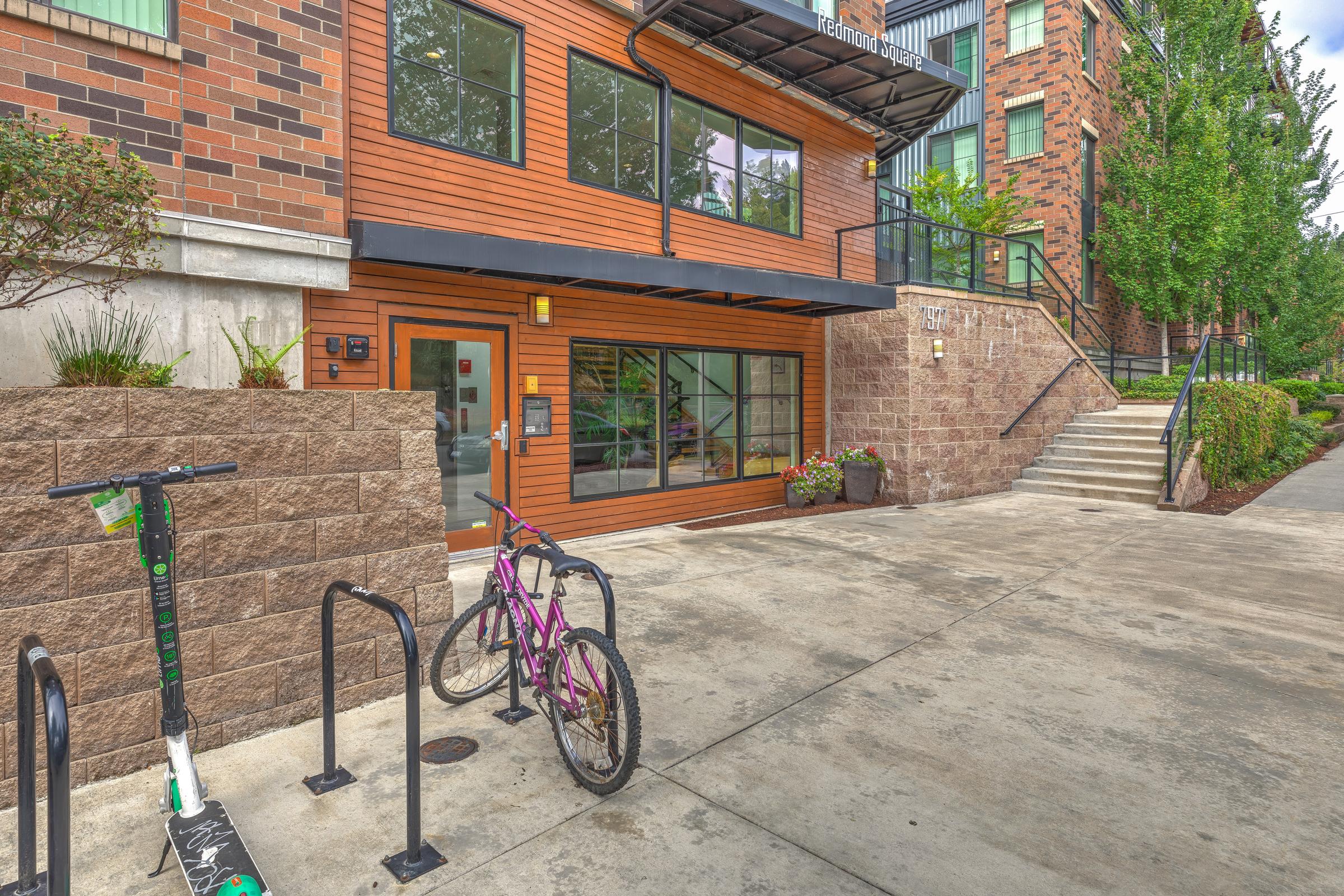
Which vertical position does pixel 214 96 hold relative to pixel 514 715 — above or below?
above

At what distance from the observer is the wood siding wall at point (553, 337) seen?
20.6ft

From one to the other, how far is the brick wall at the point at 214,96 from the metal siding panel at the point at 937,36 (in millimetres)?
14947

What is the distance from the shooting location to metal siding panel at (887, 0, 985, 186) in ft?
58.6

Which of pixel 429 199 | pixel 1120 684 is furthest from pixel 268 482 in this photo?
pixel 1120 684

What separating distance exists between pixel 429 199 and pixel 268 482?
4.18 metres

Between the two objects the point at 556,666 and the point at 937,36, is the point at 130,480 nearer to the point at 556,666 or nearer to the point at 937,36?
the point at 556,666

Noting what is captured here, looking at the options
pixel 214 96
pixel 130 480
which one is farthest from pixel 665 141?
pixel 130 480

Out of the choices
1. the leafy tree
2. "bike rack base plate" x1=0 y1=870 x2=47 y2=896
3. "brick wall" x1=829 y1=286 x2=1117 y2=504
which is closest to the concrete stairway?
"brick wall" x1=829 y1=286 x2=1117 y2=504

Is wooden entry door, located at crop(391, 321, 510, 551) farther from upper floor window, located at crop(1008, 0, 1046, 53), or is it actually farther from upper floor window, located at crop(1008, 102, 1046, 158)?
upper floor window, located at crop(1008, 0, 1046, 53)

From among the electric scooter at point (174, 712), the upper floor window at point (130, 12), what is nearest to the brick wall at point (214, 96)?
the upper floor window at point (130, 12)

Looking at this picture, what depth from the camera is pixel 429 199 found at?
6.71m

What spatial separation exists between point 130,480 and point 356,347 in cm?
414

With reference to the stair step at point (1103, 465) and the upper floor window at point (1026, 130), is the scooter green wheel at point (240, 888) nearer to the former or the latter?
the stair step at point (1103, 465)

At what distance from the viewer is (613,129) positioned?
325 inches
